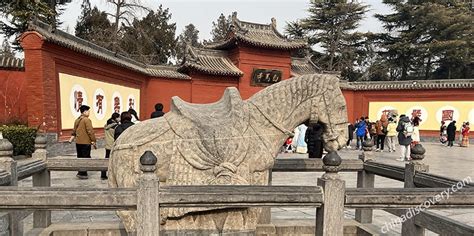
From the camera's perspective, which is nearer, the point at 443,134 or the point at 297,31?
the point at 443,134

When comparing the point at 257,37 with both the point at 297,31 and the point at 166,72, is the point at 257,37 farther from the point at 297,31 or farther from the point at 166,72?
the point at 297,31

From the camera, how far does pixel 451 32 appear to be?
2988cm

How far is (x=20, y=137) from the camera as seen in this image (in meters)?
9.62

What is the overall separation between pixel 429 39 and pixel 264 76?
20.6 meters

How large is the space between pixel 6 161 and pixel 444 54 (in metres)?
34.5

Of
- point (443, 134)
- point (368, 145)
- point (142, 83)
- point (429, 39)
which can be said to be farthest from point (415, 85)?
point (368, 145)

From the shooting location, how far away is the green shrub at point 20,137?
9.46 metres

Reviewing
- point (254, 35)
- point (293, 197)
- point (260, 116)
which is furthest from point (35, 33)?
point (254, 35)

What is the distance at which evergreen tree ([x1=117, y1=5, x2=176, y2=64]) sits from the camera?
27109 mm

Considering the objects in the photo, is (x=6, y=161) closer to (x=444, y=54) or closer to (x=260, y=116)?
(x=260, y=116)

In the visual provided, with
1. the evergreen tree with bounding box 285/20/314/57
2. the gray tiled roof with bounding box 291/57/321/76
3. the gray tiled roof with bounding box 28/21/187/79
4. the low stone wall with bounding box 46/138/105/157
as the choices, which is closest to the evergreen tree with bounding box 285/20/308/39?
the evergreen tree with bounding box 285/20/314/57

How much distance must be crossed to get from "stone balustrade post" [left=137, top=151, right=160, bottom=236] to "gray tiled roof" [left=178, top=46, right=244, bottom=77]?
53.1 feet

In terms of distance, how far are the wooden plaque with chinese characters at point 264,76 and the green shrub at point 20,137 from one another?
11.8 meters

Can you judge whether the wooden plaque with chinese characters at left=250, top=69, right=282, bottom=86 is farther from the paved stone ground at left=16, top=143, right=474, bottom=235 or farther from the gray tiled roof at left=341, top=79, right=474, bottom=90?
the paved stone ground at left=16, top=143, right=474, bottom=235
